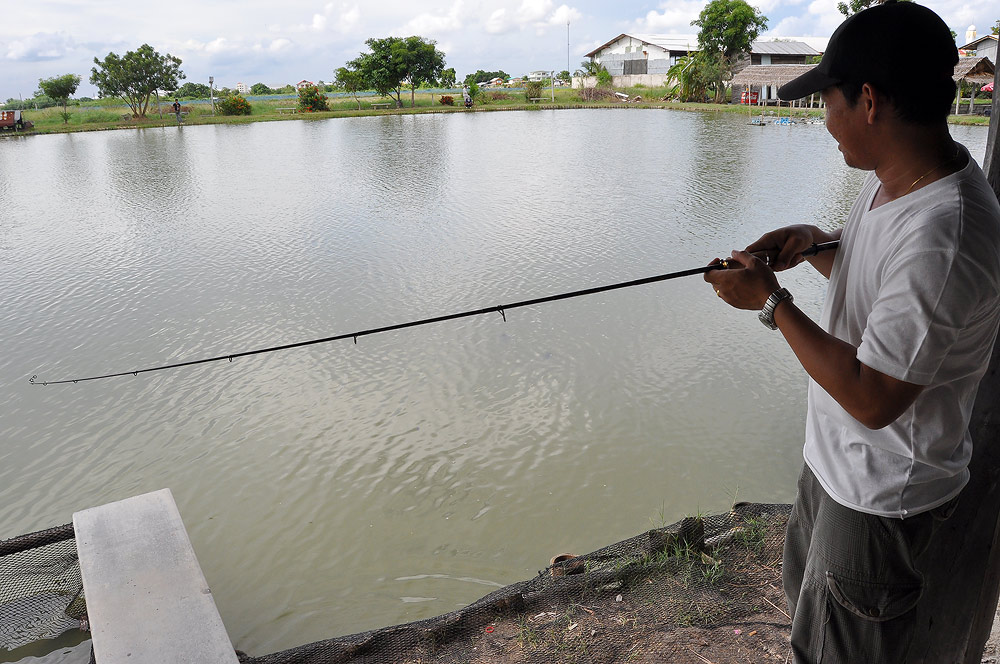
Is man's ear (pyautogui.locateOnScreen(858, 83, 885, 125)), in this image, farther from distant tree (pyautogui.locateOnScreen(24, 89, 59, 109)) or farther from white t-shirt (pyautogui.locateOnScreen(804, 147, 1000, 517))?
distant tree (pyautogui.locateOnScreen(24, 89, 59, 109))

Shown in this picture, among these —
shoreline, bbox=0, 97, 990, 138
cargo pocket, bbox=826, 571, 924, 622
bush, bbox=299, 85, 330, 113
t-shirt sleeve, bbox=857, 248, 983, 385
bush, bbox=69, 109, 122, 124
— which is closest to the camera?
t-shirt sleeve, bbox=857, 248, 983, 385

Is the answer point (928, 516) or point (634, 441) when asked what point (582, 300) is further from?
point (928, 516)

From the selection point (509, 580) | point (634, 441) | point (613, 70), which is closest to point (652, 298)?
point (634, 441)

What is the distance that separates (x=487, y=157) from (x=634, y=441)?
12.8 metres

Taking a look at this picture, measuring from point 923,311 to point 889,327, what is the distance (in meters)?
0.05

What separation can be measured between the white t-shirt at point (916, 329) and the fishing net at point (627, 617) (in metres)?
0.98

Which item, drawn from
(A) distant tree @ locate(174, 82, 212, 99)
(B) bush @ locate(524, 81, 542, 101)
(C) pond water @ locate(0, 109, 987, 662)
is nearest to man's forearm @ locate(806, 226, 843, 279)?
(C) pond water @ locate(0, 109, 987, 662)

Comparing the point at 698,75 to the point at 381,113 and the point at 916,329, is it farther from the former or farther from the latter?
the point at 916,329

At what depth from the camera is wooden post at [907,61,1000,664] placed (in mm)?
1390

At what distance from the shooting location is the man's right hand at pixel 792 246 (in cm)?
148

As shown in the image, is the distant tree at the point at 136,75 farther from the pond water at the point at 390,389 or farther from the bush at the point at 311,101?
the pond water at the point at 390,389

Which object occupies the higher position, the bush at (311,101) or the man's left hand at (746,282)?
the bush at (311,101)

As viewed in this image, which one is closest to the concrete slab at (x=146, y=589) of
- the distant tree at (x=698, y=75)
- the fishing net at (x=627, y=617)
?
the fishing net at (x=627, y=617)

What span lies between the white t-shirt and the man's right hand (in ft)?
0.49
